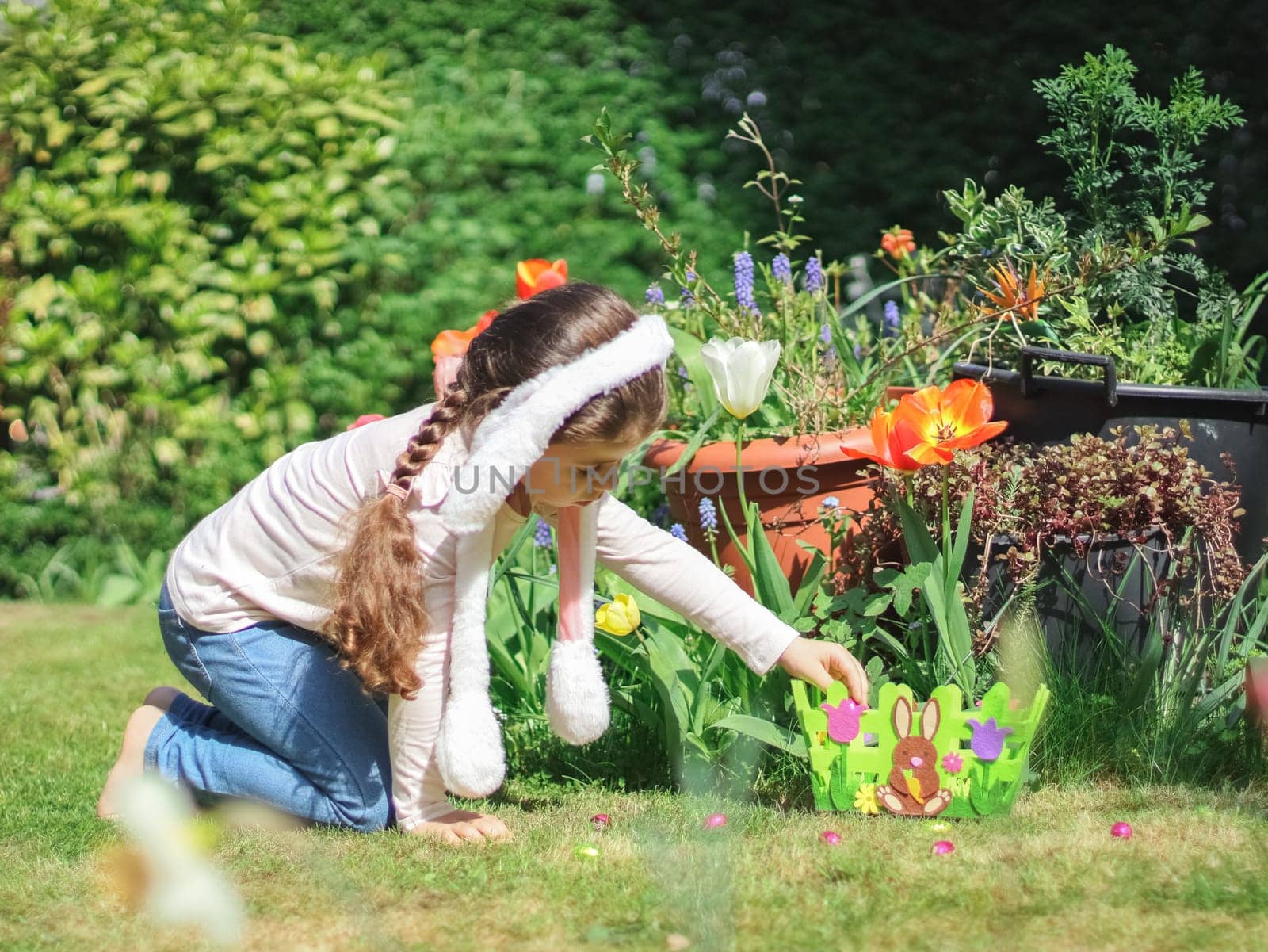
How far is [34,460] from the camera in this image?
14.3 feet

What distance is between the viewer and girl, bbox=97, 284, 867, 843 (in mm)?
1956

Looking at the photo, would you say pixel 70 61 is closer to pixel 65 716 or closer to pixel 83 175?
pixel 83 175

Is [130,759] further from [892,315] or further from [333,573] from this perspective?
[892,315]

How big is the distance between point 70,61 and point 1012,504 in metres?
3.44

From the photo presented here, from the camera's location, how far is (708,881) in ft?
6.30

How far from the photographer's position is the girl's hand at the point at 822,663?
2156mm

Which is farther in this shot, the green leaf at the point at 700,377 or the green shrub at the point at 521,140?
the green shrub at the point at 521,140

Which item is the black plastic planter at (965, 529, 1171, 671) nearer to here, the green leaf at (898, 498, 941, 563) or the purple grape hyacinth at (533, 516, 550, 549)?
the green leaf at (898, 498, 941, 563)

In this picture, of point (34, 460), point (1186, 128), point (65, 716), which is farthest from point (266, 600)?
point (34, 460)

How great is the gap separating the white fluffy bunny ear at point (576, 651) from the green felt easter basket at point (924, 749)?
1.12 ft

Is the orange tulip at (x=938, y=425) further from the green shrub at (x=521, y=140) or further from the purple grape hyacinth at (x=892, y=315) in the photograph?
the green shrub at (x=521, y=140)

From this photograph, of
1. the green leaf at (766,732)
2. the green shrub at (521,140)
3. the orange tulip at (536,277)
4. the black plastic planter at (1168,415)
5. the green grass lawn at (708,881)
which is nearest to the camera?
the green grass lawn at (708,881)

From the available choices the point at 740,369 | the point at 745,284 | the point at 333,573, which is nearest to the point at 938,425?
the point at 740,369

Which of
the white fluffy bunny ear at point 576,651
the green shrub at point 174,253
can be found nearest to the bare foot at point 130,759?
the white fluffy bunny ear at point 576,651
